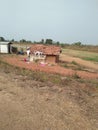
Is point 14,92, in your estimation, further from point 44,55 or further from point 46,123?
point 44,55

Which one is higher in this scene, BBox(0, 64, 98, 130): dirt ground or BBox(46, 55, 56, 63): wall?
BBox(0, 64, 98, 130): dirt ground

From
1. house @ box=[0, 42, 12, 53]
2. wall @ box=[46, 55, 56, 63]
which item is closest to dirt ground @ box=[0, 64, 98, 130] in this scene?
wall @ box=[46, 55, 56, 63]

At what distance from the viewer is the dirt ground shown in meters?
6.95

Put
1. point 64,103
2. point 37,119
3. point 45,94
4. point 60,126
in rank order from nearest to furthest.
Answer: point 60,126 → point 37,119 → point 64,103 → point 45,94

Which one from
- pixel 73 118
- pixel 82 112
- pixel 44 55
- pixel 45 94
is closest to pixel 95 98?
pixel 45 94

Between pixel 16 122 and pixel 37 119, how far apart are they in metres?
0.60

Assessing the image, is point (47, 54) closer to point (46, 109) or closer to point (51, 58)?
point (51, 58)

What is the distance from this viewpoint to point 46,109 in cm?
836

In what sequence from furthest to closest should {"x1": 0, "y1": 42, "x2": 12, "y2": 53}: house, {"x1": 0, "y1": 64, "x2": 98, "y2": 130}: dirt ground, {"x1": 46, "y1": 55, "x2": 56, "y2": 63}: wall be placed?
{"x1": 0, "y1": 42, "x2": 12, "y2": 53}: house, {"x1": 46, "y1": 55, "x2": 56, "y2": 63}: wall, {"x1": 0, "y1": 64, "x2": 98, "y2": 130}: dirt ground

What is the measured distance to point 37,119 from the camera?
24.1 feet

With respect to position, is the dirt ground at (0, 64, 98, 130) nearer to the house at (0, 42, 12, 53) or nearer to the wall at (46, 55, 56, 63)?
the wall at (46, 55, 56, 63)

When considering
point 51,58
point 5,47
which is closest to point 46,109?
point 51,58

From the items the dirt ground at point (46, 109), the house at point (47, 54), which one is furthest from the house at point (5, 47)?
the dirt ground at point (46, 109)

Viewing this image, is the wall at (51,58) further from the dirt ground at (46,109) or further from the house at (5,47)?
the dirt ground at (46,109)
